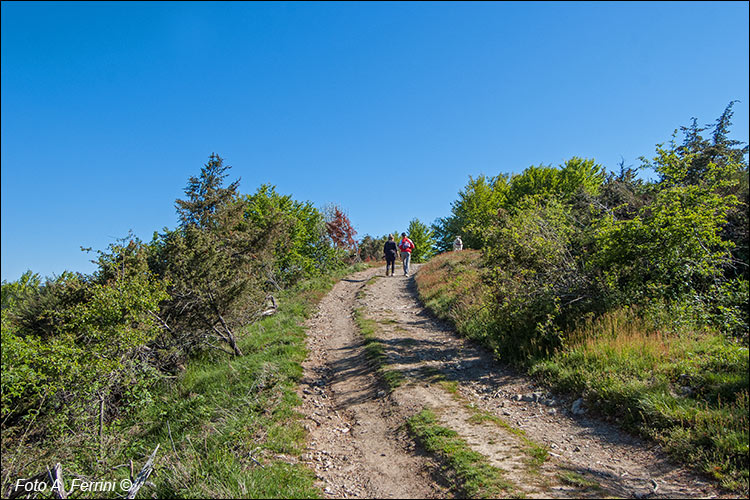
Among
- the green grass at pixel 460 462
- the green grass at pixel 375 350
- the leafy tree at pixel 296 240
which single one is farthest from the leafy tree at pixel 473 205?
the green grass at pixel 460 462

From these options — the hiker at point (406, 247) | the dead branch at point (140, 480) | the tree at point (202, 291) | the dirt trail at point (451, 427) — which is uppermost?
the hiker at point (406, 247)

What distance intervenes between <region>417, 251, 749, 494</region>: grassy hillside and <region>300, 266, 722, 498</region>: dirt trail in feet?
1.01

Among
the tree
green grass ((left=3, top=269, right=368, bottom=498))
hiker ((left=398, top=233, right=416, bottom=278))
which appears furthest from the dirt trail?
hiker ((left=398, top=233, right=416, bottom=278))

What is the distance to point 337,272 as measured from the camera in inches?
1051

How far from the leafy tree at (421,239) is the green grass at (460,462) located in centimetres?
4258

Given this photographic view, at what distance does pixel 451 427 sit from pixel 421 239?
43.5m

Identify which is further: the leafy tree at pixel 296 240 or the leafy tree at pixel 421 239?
the leafy tree at pixel 421 239

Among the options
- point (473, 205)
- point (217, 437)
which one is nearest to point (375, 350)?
point (217, 437)

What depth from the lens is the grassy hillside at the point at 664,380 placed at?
443 centimetres

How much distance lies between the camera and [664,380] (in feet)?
18.9

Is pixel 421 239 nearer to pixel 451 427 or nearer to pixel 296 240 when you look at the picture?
pixel 296 240

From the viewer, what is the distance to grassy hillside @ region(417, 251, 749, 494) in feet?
14.5

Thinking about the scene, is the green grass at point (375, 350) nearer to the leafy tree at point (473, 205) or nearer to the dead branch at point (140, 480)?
the dead branch at point (140, 480)

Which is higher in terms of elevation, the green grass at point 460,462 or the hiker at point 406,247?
the hiker at point 406,247
